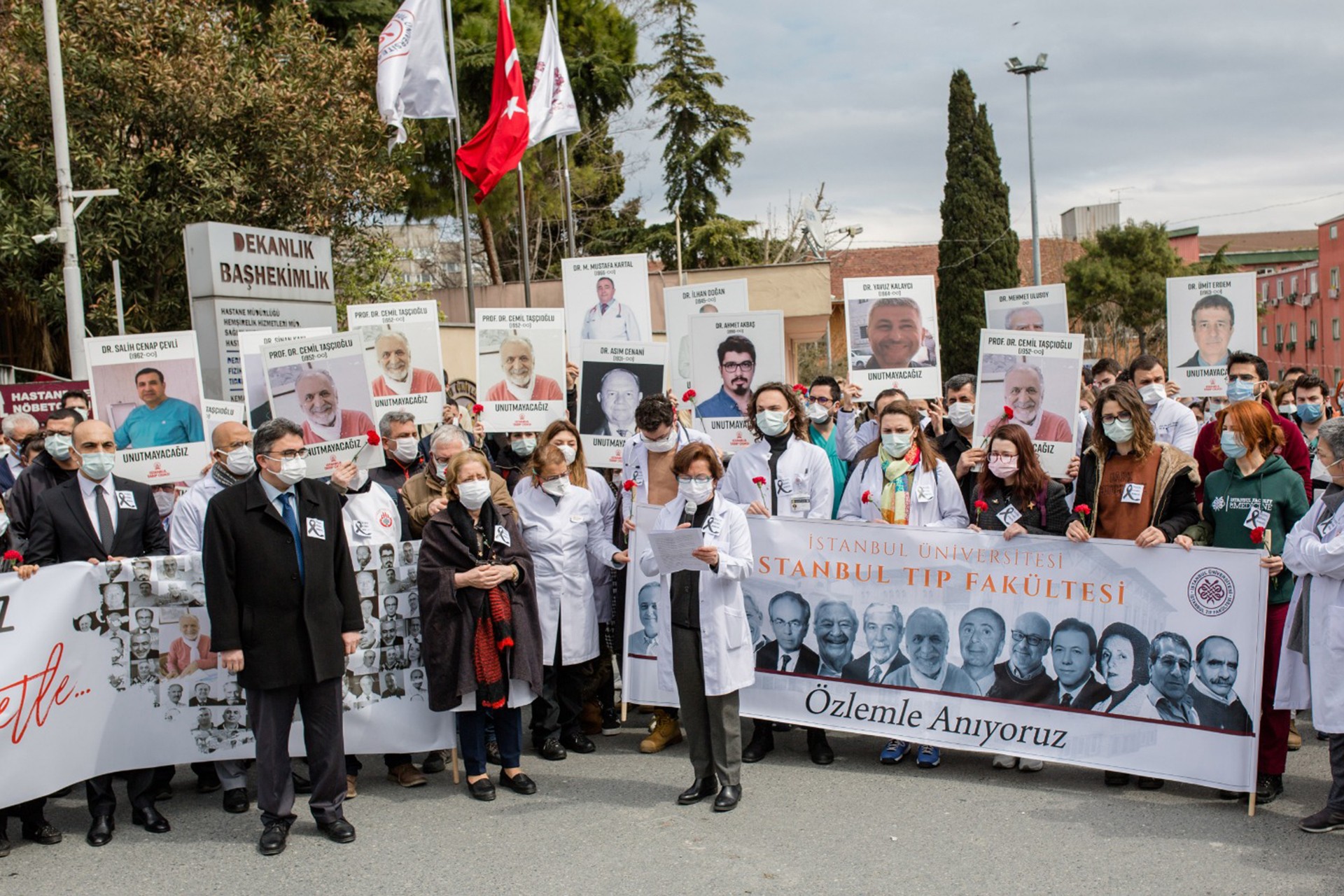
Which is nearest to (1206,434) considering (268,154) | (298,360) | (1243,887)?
(1243,887)

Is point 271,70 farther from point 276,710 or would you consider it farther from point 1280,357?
point 1280,357

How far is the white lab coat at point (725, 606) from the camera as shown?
5875 mm

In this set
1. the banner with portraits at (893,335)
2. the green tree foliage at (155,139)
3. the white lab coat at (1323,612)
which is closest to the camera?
the white lab coat at (1323,612)

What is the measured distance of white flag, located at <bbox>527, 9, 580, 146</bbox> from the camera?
19.4 m

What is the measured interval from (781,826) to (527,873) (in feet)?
4.09

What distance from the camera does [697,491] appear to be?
598cm

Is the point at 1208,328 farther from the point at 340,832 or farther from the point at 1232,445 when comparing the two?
the point at 340,832

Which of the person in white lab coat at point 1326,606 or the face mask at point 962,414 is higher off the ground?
the face mask at point 962,414

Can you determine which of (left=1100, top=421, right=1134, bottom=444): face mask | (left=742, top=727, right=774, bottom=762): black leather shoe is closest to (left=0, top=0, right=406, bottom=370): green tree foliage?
(left=742, top=727, right=774, bottom=762): black leather shoe

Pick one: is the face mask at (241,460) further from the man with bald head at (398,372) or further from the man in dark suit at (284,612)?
the man with bald head at (398,372)

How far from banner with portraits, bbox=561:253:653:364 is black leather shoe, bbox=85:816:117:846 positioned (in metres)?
5.22

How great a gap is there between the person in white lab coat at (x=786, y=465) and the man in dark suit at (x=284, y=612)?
2542mm

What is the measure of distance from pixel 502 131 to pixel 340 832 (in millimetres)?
14346

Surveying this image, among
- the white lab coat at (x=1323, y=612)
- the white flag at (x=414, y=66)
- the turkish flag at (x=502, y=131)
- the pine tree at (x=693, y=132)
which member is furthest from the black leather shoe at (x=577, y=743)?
the pine tree at (x=693, y=132)
